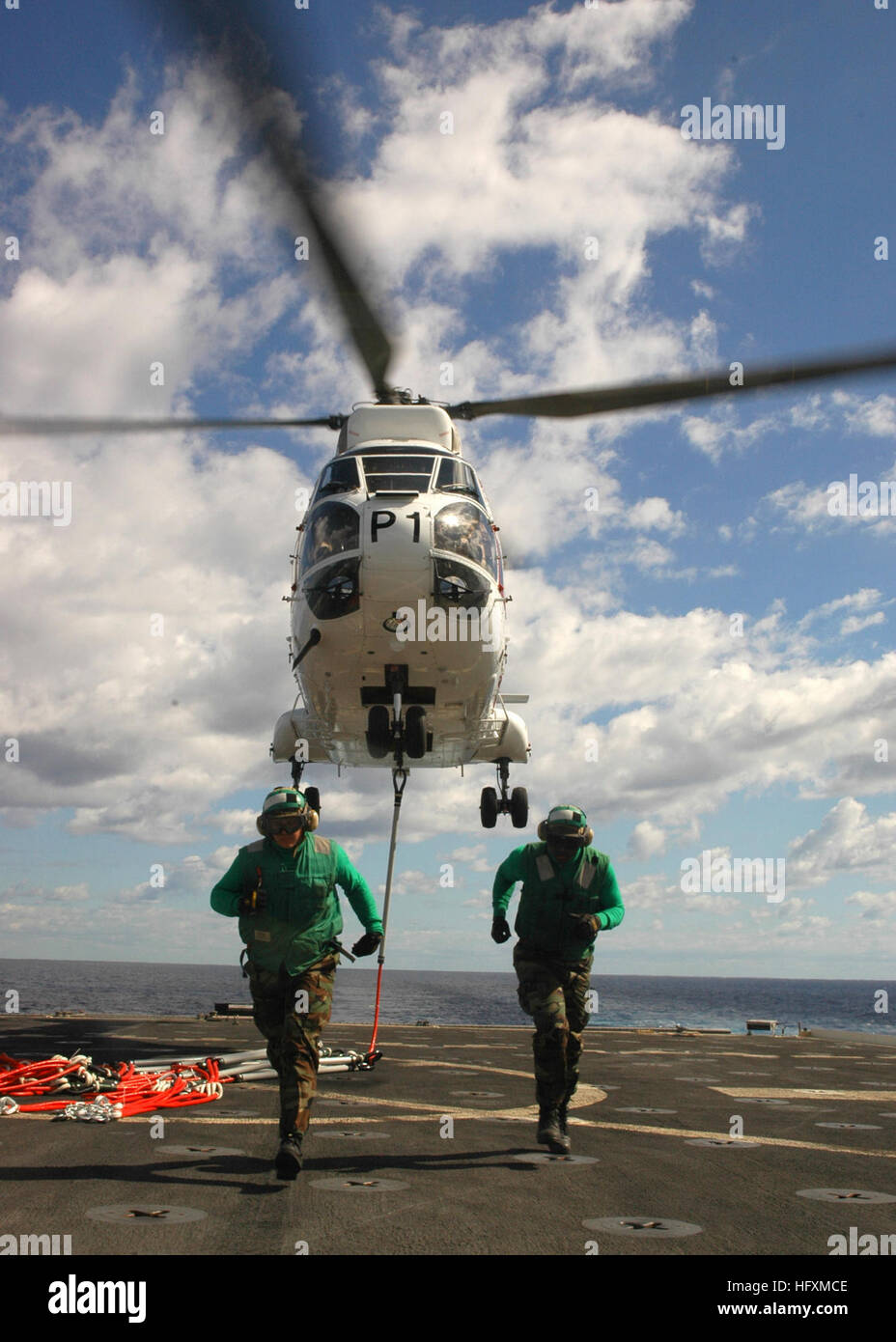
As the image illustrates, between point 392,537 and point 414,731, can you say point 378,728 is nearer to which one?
point 414,731

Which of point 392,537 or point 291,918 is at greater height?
point 392,537

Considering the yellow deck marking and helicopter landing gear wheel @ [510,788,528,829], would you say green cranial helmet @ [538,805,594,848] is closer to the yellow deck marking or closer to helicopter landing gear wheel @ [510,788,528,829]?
the yellow deck marking

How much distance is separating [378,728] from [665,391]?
6164 millimetres

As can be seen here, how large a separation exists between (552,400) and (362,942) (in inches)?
417

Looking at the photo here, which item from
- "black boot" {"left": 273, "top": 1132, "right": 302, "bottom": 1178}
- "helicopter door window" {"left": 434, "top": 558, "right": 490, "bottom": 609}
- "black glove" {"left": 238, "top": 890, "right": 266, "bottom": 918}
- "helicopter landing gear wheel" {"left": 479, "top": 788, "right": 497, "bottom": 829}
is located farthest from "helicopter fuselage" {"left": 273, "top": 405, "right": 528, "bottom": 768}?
"black boot" {"left": 273, "top": 1132, "right": 302, "bottom": 1178}

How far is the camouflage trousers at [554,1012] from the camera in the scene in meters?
7.05

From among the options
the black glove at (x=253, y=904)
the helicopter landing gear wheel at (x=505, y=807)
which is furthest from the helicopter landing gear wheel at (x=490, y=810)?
the black glove at (x=253, y=904)

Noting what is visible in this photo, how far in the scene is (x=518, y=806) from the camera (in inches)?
751

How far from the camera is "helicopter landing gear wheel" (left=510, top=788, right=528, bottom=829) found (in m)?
19.1

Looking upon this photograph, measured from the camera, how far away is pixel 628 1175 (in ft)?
19.6

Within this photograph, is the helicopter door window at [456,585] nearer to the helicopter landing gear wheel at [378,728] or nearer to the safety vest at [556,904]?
the helicopter landing gear wheel at [378,728]

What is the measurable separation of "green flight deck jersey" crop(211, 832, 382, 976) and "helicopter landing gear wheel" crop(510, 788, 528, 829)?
1240cm

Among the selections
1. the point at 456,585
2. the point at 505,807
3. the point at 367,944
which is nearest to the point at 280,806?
the point at 367,944
